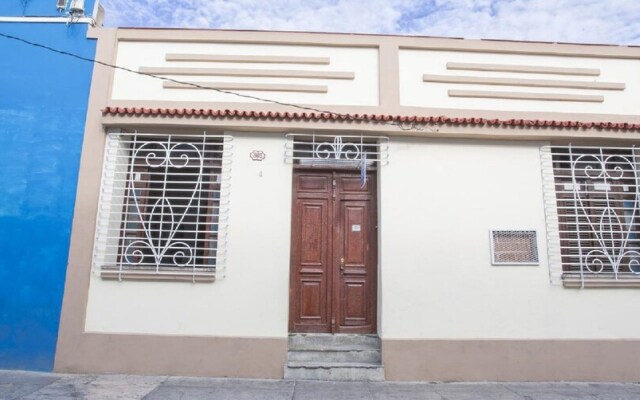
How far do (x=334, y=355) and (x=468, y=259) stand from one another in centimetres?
214

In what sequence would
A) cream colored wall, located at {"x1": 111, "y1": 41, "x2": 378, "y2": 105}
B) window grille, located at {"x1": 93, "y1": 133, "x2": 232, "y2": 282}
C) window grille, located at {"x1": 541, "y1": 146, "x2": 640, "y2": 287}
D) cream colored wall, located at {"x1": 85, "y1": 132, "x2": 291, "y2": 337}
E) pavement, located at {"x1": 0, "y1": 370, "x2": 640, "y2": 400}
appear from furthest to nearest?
1. cream colored wall, located at {"x1": 111, "y1": 41, "x2": 378, "y2": 105}
2. window grille, located at {"x1": 541, "y1": 146, "x2": 640, "y2": 287}
3. window grille, located at {"x1": 93, "y1": 133, "x2": 232, "y2": 282}
4. cream colored wall, located at {"x1": 85, "y1": 132, "x2": 291, "y2": 337}
5. pavement, located at {"x1": 0, "y1": 370, "x2": 640, "y2": 400}

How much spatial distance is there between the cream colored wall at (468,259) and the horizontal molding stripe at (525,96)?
717 mm

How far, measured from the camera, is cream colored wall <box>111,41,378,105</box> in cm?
575

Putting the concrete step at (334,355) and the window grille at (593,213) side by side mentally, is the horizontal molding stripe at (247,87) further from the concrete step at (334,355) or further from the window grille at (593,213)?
the concrete step at (334,355)

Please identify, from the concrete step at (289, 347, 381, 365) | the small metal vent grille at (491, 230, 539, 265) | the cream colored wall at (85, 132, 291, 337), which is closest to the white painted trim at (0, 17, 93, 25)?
the cream colored wall at (85, 132, 291, 337)

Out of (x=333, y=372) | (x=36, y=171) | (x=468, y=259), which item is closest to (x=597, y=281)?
(x=468, y=259)

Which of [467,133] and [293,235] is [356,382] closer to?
[293,235]

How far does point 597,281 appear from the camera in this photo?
532 centimetres

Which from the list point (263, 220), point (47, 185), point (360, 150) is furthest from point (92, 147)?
point (360, 150)

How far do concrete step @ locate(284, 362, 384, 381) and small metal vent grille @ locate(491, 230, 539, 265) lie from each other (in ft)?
7.06

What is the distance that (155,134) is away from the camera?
560 cm

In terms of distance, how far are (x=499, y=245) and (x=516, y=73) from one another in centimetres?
254

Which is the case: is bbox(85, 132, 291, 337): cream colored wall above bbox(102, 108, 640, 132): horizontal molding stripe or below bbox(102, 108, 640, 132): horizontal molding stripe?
below

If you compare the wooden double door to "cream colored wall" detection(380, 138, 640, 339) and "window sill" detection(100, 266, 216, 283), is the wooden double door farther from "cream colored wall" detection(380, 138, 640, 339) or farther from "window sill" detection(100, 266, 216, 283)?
"window sill" detection(100, 266, 216, 283)
